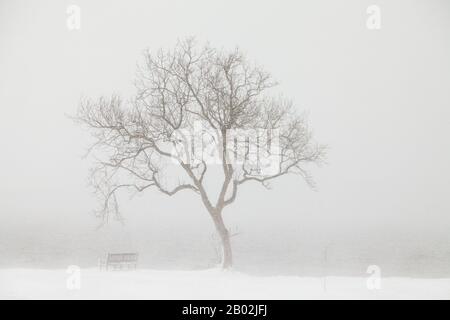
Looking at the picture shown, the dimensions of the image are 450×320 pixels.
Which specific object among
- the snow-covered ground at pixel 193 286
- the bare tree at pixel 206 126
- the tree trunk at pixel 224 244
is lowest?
the snow-covered ground at pixel 193 286

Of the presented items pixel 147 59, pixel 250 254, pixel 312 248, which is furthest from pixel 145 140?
pixel 312 248

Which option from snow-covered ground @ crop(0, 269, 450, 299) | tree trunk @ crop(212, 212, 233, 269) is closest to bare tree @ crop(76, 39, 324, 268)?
tree trunk @ crop(212, 212, 233, 269)

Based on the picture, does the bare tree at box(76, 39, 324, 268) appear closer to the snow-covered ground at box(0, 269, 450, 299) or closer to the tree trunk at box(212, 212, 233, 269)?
the tree trunk at box(212, 212, 233, 269)

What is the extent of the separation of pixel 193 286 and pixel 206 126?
9.81 metres

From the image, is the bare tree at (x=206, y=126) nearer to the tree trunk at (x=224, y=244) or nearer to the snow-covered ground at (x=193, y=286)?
the tree trunk at (x=224, y=244)

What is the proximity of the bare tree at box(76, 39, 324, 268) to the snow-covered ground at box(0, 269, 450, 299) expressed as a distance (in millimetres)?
4399

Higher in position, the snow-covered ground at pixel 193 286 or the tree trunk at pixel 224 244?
the tree trunk at pixel 224 244

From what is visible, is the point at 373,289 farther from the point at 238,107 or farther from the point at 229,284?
the point at 238,107

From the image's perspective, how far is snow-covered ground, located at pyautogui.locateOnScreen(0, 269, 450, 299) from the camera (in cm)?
2272

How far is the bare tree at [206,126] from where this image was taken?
30656mm

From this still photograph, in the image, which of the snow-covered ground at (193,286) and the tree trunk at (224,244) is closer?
the snow-covered ground at (193,286)

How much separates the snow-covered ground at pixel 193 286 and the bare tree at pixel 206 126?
4399 millimetres

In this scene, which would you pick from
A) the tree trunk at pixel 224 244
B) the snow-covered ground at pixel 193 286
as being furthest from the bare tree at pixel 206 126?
the snow-covered ground at pixel 193 286

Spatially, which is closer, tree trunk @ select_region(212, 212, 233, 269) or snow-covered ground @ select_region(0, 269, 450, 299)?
snow-covered ground @ select_region(0, 269, 450, 299)
